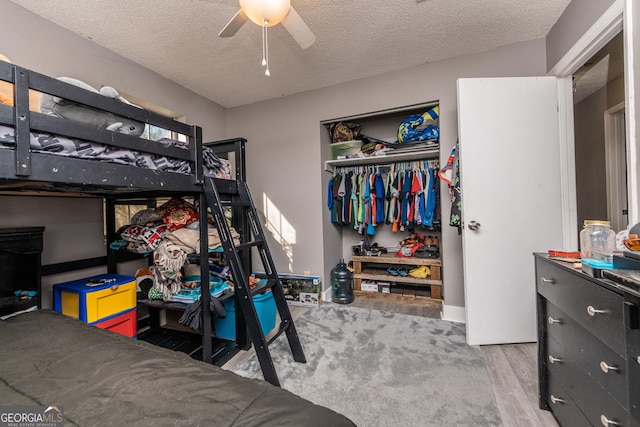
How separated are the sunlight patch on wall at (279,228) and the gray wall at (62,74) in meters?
1.52

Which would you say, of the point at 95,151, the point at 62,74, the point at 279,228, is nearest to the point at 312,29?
the point at 95,151

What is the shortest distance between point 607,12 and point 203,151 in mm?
2497

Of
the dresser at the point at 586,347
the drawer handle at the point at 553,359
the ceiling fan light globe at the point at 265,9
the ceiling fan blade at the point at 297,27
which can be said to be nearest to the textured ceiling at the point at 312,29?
the ceiling fan blade at the point at 297,27

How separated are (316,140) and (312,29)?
46.5 inches

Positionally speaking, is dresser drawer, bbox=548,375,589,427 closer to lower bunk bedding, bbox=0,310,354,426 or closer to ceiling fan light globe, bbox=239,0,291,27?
lower bunk bedding, bbox=0,310,354,426

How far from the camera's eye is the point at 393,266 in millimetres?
3381

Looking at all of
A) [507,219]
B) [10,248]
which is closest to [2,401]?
[10,248]

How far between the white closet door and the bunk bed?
70.5 inches

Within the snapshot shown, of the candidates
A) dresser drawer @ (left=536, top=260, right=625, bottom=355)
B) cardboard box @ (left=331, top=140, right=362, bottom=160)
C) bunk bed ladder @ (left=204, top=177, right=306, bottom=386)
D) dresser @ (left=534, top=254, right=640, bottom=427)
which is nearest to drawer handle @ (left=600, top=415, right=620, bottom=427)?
dresser @ (left=534, top=254, right=640, bottom=427)

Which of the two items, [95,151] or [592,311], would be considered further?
[95,151]

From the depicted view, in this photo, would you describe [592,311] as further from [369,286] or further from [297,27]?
[369,286]

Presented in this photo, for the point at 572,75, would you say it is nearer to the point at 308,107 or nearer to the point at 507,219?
the point at 507,219

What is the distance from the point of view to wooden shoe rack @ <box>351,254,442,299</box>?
2945mm

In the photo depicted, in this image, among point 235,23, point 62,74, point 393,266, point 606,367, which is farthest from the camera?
point 393,266
